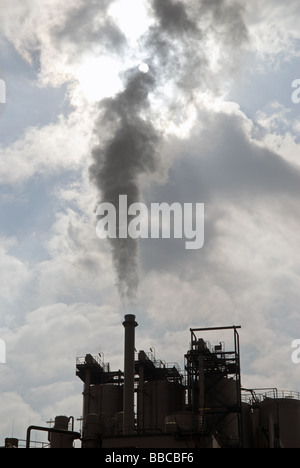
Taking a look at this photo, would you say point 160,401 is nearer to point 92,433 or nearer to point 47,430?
point 92,433

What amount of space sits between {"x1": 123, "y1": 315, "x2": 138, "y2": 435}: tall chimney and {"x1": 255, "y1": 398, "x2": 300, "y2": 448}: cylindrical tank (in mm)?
11417

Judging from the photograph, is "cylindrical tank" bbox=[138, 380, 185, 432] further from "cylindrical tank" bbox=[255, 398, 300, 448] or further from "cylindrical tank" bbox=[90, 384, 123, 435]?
"cylindrical tank" bbox=[255, 398, 300, 448]

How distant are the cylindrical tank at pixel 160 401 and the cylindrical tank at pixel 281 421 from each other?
6384 mm

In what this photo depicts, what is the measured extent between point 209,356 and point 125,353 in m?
8.27

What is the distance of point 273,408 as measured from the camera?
54062 mm

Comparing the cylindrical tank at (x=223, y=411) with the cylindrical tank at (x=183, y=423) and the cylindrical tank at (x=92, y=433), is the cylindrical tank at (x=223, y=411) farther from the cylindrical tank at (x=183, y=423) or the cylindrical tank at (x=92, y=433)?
the cylindrical tank at (x=92, y=433)

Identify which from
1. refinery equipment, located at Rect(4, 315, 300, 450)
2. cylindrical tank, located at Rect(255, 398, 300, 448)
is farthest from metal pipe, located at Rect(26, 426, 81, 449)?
cylindrical tank, located at Rect(255, 398, 300, 448)

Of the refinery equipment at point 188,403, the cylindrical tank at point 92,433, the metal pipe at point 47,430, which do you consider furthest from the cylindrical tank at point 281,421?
the metal pipe at point 47,430

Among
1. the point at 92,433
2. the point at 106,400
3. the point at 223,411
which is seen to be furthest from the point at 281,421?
the point at 92,433

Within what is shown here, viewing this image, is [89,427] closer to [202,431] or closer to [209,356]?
[202,431]

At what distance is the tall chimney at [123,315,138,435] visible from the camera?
4653 centimetres

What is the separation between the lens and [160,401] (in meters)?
54.2
